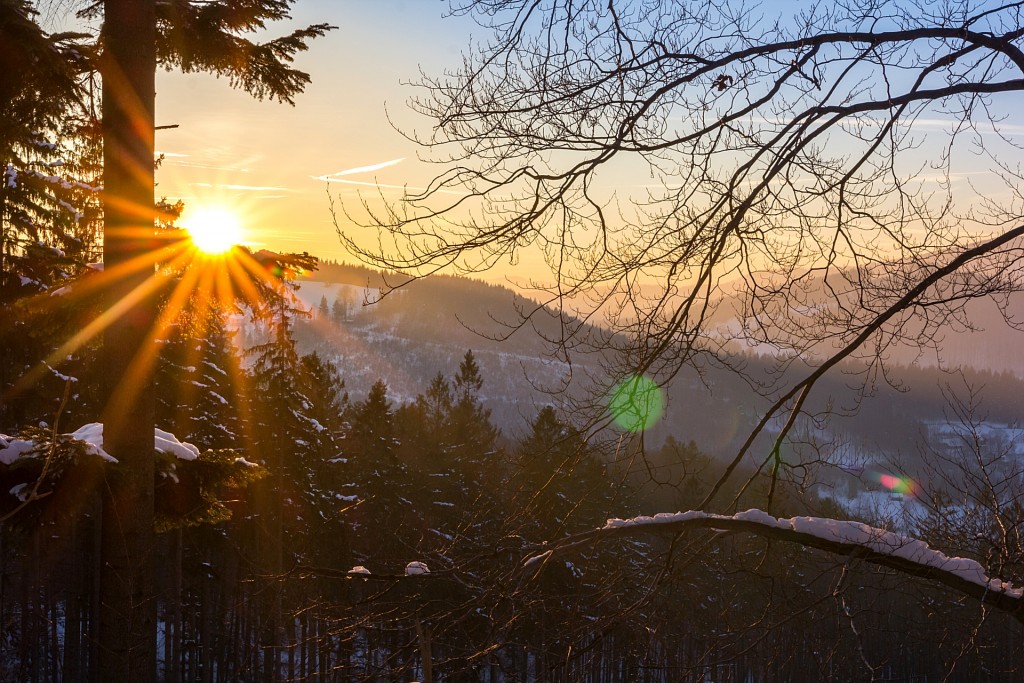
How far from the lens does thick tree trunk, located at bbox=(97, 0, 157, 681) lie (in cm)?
589

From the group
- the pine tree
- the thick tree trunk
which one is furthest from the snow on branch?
the pine tree

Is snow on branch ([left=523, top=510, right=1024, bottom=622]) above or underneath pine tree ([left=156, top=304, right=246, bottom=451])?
underneath

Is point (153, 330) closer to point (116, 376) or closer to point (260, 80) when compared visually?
point (116, 376)

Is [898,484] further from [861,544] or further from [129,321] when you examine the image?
[129,321]

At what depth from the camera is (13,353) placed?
1131 centimetres

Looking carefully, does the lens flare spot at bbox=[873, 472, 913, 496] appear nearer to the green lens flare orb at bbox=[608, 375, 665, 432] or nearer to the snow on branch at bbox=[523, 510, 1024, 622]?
the snow on branch at bbox=[523, 510, 1024, 622]

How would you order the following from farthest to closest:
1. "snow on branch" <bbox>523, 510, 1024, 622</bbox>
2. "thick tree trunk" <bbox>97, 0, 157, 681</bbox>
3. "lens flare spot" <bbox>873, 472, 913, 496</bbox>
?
1. "lens flare spot" <bbox>873, 472, 913, 496</bbox>
2. "thick tree trunk" <bbox>97, 0, 157, 681</bbox>
3. "snow on branch" <bbox>523, 510, 1024, 622</bbox>

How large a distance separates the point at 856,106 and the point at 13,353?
38.2ft

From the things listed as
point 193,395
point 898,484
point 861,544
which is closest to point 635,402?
point 861,544

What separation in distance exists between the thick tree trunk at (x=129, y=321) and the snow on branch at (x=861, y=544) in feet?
10.4

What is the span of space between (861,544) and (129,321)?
5520 millimetres

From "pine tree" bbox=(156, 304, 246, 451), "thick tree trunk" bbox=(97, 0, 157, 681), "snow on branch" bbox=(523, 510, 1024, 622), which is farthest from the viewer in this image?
"pine tree" bbox=(156, 304, 246, 451)

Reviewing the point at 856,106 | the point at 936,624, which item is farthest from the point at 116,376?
the point at 936,624

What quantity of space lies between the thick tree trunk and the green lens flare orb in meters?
3.69
